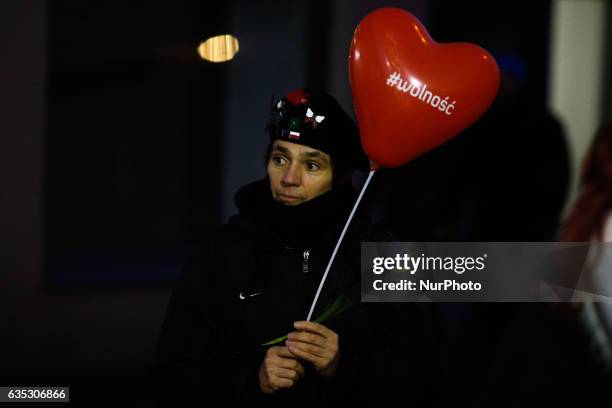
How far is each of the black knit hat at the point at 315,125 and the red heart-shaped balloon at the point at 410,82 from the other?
6 centimetres

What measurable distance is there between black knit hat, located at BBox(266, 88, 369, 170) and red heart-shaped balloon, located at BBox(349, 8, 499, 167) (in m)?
0.06

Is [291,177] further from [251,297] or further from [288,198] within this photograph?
[251,297]

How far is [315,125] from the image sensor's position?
2182 millimetres

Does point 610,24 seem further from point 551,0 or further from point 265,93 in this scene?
point 265,93

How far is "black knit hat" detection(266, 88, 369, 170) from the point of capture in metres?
2.17

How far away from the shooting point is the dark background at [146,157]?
14.3 ft

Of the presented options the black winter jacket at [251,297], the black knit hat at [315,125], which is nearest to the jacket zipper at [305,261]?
the black winter jacket at [251,297]

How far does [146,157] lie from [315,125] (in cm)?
362

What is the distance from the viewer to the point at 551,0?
6.84m

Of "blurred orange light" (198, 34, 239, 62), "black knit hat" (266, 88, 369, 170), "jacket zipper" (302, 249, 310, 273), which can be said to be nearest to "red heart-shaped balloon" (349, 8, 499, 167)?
"black knit hat" (266, 88, 369, 170)

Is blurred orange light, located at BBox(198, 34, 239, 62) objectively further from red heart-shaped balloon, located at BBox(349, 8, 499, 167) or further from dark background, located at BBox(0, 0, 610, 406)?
red heart-shaped balloon, located at BBox(349, 8, 499, 167)

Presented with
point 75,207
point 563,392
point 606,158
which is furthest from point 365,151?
point 75,207

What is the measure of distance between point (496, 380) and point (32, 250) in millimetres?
2567

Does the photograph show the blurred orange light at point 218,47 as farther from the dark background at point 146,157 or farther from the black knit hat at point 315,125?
the black knit hat at point 315,125
